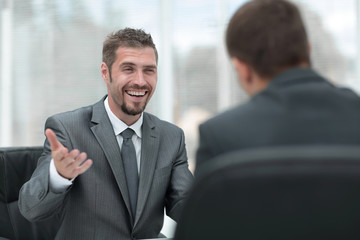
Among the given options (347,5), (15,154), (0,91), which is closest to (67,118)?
(15,154)

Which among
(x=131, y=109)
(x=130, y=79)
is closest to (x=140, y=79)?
(x=130, y=79)

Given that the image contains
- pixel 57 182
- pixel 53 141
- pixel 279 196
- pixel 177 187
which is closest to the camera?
pixel 279 196

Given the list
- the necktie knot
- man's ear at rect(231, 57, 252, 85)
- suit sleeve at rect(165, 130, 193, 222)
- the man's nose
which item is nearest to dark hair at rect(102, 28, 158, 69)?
the man's nose

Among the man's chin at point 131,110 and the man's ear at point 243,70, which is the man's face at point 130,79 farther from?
the man's ear at point 243,70

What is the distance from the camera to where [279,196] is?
58cm

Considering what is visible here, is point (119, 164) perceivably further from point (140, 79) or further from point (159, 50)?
point (159, 50)

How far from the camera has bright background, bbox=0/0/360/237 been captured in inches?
143

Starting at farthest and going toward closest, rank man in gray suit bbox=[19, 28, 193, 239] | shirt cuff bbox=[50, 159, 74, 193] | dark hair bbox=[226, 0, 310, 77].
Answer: man in gray suit bbox=[19, 28, 193, 239]
shirt cuff bbox=[50, 159, 74, 193]
dark hair bbox=[226, 0, 310, 77]

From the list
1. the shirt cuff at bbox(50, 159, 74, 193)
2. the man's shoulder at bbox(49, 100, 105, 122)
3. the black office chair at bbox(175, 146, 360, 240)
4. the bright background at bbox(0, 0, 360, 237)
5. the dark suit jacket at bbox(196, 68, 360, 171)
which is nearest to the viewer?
the black office chair at bbox(175, 146, 360, 240)

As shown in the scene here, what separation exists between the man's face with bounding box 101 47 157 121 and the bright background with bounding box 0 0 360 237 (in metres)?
1.65

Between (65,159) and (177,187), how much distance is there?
675 mm

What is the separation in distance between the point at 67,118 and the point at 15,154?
32cm

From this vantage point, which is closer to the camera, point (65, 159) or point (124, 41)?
point (65, 159)

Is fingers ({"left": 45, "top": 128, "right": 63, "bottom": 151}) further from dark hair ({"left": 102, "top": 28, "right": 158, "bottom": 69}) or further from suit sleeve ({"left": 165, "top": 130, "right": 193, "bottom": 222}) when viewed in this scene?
dark hair ({"left": 102, "top": 28, "right": 158, "bottom": 69})
